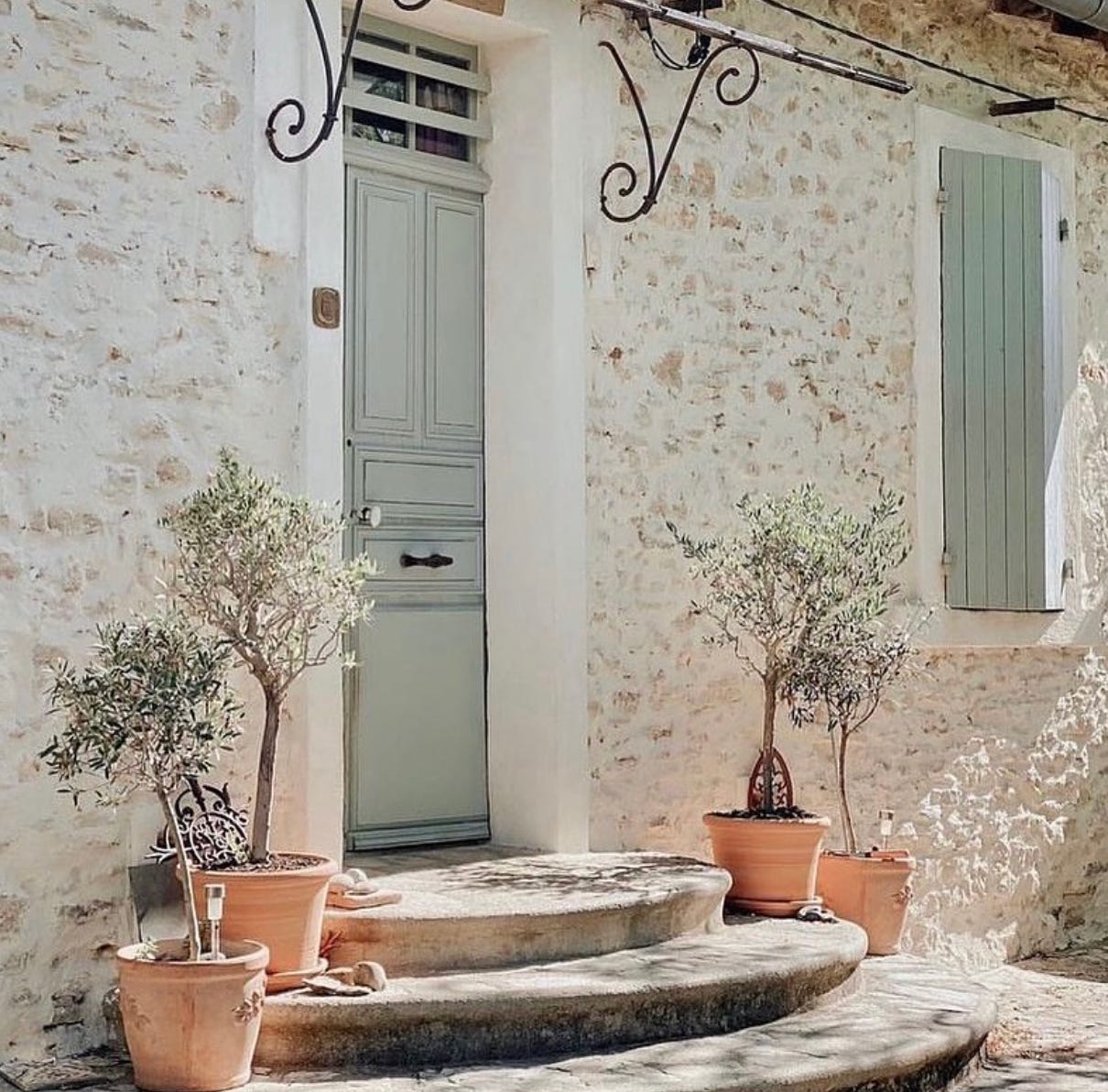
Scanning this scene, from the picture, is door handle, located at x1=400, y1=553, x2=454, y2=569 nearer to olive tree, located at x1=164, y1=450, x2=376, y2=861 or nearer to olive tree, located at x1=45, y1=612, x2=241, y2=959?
olive tree, located at x1=164, y1=450, x2=376, y2=861

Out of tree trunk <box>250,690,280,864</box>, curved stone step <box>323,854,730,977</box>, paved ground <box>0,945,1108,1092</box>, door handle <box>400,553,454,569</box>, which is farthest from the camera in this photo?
door handle <box>400,553,454,569</box>

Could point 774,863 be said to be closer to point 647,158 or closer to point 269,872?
point 269,872

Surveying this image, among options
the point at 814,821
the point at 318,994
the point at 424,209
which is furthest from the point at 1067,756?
the point at 318,994

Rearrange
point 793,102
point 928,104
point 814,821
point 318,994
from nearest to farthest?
point 318,994 → point 814,821 → point 793,102 → point 928,104

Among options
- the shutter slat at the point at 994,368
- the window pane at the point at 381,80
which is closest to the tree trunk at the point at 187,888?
the window pane at the point at 381,80

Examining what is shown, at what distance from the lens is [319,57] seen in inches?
201

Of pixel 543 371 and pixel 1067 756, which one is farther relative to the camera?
pixel 1067 756

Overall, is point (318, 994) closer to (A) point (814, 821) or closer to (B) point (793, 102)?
(A) point (814, 821)

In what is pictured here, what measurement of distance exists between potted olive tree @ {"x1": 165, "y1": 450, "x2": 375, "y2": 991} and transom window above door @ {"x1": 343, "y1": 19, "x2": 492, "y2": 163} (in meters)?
1.73

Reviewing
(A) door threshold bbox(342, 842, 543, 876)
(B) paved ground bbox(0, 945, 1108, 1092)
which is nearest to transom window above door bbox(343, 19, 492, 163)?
(A) door threshold bbox(342, 842, 543, 876)

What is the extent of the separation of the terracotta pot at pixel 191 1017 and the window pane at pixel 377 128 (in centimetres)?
277

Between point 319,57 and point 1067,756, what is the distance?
15.1 ft

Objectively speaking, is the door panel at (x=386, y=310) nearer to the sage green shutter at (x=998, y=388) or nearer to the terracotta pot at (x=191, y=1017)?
the terracotta pot at (x=191, y=1017)

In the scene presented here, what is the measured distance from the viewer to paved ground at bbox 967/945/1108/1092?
16.9 feet
